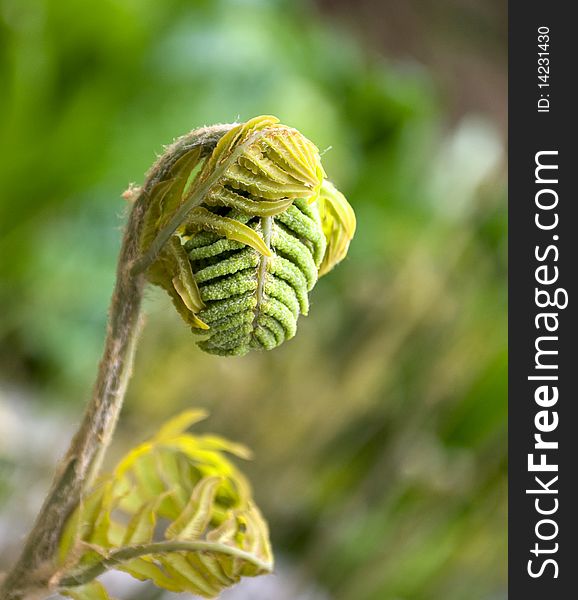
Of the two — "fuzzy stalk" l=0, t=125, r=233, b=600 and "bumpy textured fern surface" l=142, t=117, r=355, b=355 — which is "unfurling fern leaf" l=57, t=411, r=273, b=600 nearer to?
"fuzzy stalk" l=0, t=125, r=233, b=600

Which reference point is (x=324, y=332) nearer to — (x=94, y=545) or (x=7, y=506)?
(x=7, y=506)

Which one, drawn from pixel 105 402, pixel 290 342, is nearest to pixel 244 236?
pixel 105 402

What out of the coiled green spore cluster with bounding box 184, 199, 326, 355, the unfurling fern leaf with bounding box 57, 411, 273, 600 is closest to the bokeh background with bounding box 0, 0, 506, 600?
the unfurling fern leaf with bounding box 57, 411, 273, 600

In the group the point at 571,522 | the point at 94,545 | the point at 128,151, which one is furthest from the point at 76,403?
the point at 94,545

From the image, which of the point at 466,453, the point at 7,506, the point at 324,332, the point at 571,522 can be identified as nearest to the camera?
the point at 571,522

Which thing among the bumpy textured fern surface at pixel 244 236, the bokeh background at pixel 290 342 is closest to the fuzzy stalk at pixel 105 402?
the bumpy textured fern surface at pixel 244 236

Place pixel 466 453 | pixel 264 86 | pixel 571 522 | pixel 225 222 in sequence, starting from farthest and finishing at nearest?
pixel 264 86 < pixel 466 453 < pixel 571 522 < pixel 225 222
